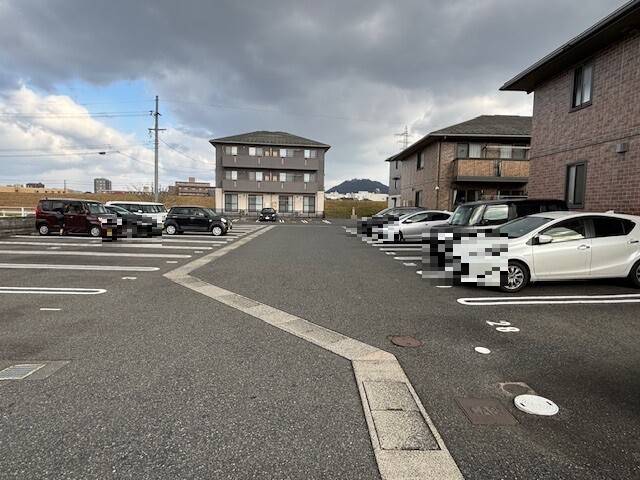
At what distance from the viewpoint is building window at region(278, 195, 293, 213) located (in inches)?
1689

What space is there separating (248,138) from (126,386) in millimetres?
40940

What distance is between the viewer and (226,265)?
9.52 m

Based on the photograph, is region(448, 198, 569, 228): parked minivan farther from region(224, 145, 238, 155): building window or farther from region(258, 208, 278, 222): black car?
region(224, 145, 238, 155): building window

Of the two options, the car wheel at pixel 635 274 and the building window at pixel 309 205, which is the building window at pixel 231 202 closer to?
the building window at pixel 309 205

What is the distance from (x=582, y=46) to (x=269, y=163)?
110ft

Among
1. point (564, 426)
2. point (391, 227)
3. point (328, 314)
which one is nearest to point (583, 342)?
point (564, 426)

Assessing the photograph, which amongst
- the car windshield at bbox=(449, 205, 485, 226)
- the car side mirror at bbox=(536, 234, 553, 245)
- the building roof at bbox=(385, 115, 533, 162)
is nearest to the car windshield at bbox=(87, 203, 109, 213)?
the car windshield at bbox=(449, 205, 485, 226)

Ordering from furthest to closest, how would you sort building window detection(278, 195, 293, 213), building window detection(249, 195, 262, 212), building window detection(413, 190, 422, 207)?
building window detection(278, 195, 293, 213)
building window detection(249, 195, 262, 212)
building window detection(413, 190, 422, 207)

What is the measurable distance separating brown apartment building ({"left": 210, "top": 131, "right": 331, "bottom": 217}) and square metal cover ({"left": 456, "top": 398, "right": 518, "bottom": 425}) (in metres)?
40.1

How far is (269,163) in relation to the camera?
4150 centimetres

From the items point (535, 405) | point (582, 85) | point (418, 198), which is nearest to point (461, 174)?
point (418, 198)

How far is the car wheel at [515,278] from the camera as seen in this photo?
6.64 meters

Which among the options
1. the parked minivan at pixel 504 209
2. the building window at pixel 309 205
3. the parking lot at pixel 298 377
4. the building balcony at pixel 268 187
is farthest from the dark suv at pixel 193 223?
the building window at pixel 309 205

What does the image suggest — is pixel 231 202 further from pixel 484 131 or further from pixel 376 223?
pixel 376 223
